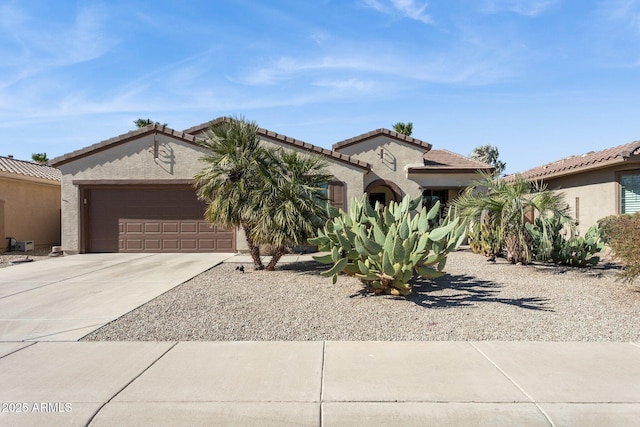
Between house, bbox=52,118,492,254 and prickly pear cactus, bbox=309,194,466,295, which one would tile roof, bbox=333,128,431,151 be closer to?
house, bbox=52,118,492,254

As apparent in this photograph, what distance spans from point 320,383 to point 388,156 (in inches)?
614

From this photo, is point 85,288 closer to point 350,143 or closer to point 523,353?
point 523,353

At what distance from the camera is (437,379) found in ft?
15.1

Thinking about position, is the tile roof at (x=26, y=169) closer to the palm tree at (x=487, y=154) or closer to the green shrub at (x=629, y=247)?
the green shrub at (x=629, y=247)

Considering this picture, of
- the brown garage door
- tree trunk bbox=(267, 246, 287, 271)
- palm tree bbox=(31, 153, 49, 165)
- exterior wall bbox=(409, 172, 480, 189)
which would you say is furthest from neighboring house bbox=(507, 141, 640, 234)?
palm tree bbox=(31, 153, 49, 165)

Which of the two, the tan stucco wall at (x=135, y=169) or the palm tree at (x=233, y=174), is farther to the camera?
the tan stucco wall at (x=135, y=169)

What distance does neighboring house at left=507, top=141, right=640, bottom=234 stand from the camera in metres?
13.8

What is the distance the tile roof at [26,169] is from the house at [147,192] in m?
3.04

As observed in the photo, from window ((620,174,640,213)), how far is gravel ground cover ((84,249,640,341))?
4.88m

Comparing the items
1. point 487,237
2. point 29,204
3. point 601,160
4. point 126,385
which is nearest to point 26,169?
point 29,204

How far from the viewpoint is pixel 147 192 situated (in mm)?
16375

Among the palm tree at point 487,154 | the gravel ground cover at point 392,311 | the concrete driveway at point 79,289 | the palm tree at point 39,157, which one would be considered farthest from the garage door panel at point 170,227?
the palm tree at point 487,154

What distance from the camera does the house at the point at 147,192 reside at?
15914mm

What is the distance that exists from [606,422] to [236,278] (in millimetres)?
8119
